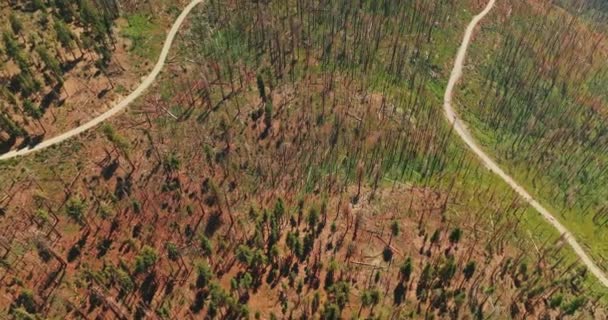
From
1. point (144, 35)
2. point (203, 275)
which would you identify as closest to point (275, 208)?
point (203, 275)

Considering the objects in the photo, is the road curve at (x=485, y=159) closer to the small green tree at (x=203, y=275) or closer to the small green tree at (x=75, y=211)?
the small green tree at (x=203, y=275)

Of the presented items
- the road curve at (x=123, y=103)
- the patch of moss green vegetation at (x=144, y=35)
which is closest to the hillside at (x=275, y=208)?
the patch of moss green vegetation at (x=144, y=35)

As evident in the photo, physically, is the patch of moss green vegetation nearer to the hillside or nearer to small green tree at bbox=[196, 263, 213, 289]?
the hillside

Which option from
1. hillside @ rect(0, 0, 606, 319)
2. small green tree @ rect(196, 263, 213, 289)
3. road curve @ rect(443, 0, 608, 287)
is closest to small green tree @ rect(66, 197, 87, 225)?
hillside @ rect(0, 0, 606, 319)

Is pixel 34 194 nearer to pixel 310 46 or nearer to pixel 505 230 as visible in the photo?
pixel 310 46

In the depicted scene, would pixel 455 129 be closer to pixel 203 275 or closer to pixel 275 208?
pixel 275 208
